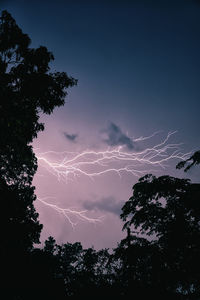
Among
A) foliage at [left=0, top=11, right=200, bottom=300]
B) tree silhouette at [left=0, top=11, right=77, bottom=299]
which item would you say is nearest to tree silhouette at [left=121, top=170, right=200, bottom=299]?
foliage at [left=0, top=11, right=200, bottom=300]

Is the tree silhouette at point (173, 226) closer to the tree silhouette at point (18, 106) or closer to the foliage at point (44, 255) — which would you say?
the foliage at point (44, 255)

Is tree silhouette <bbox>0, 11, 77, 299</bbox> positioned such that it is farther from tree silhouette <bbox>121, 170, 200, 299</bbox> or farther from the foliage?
tree silhouette <bbox>121, 170, 200, 299</bbox>

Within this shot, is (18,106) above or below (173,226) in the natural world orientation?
above

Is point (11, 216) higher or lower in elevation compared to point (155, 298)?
higher

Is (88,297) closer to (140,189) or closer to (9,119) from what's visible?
(140,189)

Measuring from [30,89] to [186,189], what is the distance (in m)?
6.31

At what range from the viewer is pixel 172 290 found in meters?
5.24

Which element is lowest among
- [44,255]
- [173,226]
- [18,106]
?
[44,255]

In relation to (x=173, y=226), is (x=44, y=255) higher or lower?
lower

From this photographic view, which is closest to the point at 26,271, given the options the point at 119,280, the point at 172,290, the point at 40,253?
the point at 40,253

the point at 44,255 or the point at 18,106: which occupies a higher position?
the point at 18,106

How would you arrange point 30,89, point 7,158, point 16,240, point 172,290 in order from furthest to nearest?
point 7,158 < point 16,240 < point 30,89 < point 172,290

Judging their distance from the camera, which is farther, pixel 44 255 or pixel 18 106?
pixel 44 255

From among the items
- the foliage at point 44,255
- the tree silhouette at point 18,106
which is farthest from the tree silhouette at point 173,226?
the tree silhouette at point 18,106
